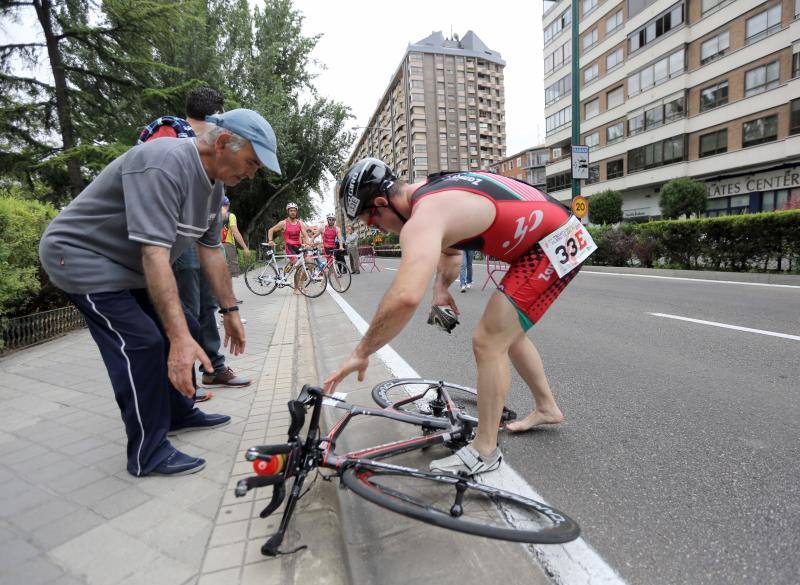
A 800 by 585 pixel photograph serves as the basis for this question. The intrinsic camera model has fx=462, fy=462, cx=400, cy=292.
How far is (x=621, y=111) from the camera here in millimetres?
37938

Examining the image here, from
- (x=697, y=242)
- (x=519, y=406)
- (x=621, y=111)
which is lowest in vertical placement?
(x=519, y=406)

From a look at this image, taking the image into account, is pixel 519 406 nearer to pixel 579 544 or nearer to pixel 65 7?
pixel 579 544

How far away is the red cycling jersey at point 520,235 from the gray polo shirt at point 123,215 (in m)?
1.10

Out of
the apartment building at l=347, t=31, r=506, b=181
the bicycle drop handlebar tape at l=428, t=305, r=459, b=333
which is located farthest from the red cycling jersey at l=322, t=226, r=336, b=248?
the apartment building at l=347, t=31, r=506, b=181

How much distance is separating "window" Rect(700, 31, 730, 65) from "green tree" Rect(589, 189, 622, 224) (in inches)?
396

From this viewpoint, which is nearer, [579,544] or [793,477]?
[579,544]

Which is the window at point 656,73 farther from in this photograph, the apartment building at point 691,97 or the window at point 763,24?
the window at point 763,24

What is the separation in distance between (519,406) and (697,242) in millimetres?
11520

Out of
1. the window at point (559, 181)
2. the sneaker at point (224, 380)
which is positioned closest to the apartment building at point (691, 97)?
the window at point (559, 181)

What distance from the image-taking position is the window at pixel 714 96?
29719mm

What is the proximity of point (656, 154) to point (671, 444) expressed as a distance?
38.4m

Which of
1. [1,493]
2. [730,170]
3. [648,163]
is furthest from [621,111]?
[1,493]

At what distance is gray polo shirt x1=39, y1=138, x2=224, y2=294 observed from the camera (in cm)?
208

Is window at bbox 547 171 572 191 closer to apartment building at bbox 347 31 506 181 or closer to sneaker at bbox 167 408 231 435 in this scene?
apartment building at bbox 347 31 506 181
